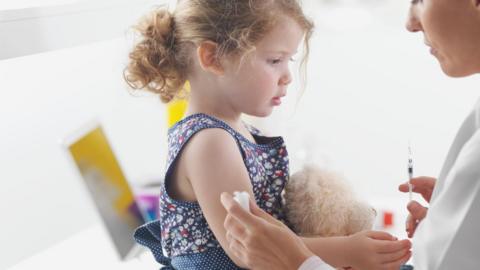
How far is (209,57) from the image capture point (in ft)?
3.97

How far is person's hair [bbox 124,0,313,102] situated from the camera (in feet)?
3.93

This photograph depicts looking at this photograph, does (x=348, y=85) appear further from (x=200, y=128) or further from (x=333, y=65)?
(x=200, y=128)

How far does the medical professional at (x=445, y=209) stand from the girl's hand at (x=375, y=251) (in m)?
0.15

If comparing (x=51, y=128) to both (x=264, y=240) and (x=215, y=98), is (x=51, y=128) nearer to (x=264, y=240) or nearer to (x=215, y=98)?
(x=215, y=98)

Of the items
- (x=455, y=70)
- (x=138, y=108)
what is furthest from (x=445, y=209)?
(x=138, y=108)

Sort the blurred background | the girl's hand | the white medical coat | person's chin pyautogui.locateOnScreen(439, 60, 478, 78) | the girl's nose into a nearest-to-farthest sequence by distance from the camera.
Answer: the white medical coat
person's chin pyautogui.locateOnScreen(439, 60, 478, 78)
the girl's hand
the girl's nose
the blurred background

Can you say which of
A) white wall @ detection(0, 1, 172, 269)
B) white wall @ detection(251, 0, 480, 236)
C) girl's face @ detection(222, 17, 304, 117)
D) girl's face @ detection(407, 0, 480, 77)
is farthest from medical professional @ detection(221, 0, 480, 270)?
white wall @ detection(251, 0, 480, 236)

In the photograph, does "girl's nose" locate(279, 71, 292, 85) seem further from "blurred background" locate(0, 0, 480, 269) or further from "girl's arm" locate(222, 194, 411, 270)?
"girl's arm" locate(222, 194, 411, 270)

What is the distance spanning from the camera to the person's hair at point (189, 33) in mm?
1198

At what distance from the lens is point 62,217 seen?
1.88 m

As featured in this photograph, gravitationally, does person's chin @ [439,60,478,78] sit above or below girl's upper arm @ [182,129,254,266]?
above

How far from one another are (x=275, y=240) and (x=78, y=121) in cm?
110

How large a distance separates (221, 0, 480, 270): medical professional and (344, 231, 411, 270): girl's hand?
0.15m

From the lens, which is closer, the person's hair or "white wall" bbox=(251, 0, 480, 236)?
the person's hair
